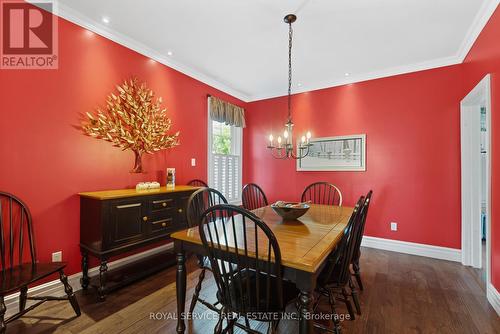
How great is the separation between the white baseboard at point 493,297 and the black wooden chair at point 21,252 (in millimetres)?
3486

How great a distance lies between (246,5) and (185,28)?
76 centimetres

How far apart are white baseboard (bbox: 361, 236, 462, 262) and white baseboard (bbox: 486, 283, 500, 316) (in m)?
0.97

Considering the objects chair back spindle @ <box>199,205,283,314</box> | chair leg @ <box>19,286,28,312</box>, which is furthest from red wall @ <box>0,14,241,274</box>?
chair back spindle @ <box>199,205,283,314</box>

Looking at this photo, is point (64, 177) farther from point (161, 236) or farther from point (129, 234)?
point (161, 236)

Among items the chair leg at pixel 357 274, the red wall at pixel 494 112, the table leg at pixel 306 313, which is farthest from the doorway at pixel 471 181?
the table leg at pixel 306 313

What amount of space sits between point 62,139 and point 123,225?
3.32ft

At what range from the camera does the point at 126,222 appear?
2.17 metres

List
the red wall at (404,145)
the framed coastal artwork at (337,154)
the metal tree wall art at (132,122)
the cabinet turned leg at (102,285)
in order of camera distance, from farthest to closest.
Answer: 1. the framed coastal artwork at (337,154)
2. the red wall at (404,145)
3. the metal tree wall art at (132,122)
4. the cabinet turned leg at (102,285)

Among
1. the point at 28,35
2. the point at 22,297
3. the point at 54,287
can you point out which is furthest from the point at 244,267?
the point at 28,35

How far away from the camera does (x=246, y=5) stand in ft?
6.88

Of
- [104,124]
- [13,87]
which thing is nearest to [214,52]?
[104,124]

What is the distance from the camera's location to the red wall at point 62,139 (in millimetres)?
1890

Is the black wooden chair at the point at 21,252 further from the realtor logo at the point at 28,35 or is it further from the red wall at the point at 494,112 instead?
the red wall at the point at 494,112

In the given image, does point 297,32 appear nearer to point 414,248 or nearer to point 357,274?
point 357,274
